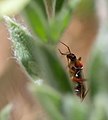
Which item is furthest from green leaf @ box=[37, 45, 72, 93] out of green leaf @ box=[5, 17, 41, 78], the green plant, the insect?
the insect

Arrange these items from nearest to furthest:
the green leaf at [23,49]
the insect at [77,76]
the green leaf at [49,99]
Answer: the green leaf at [49,99], the green leaf at [23,49], the insect at [77,76]

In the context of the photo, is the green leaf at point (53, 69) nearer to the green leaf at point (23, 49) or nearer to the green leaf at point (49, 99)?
the green leaf at point (49, 99)

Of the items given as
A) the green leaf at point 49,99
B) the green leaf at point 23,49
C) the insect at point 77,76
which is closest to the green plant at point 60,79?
the green leaf at point 49,99

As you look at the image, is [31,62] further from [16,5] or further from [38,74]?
[16,5]

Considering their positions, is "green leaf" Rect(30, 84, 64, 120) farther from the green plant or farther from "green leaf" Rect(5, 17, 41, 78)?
"green leaf" Rect(5, 17, 41, 78)

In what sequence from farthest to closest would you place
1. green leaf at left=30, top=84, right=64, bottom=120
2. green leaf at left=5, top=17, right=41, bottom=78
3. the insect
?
the insect < green leaf at left=5, top=17, right=41, bottom=78 < green leaf at left=30, top=84, right=64, bottom=120

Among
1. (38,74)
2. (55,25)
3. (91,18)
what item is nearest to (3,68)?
(91,18)

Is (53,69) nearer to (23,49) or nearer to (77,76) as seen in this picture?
(23,49)
